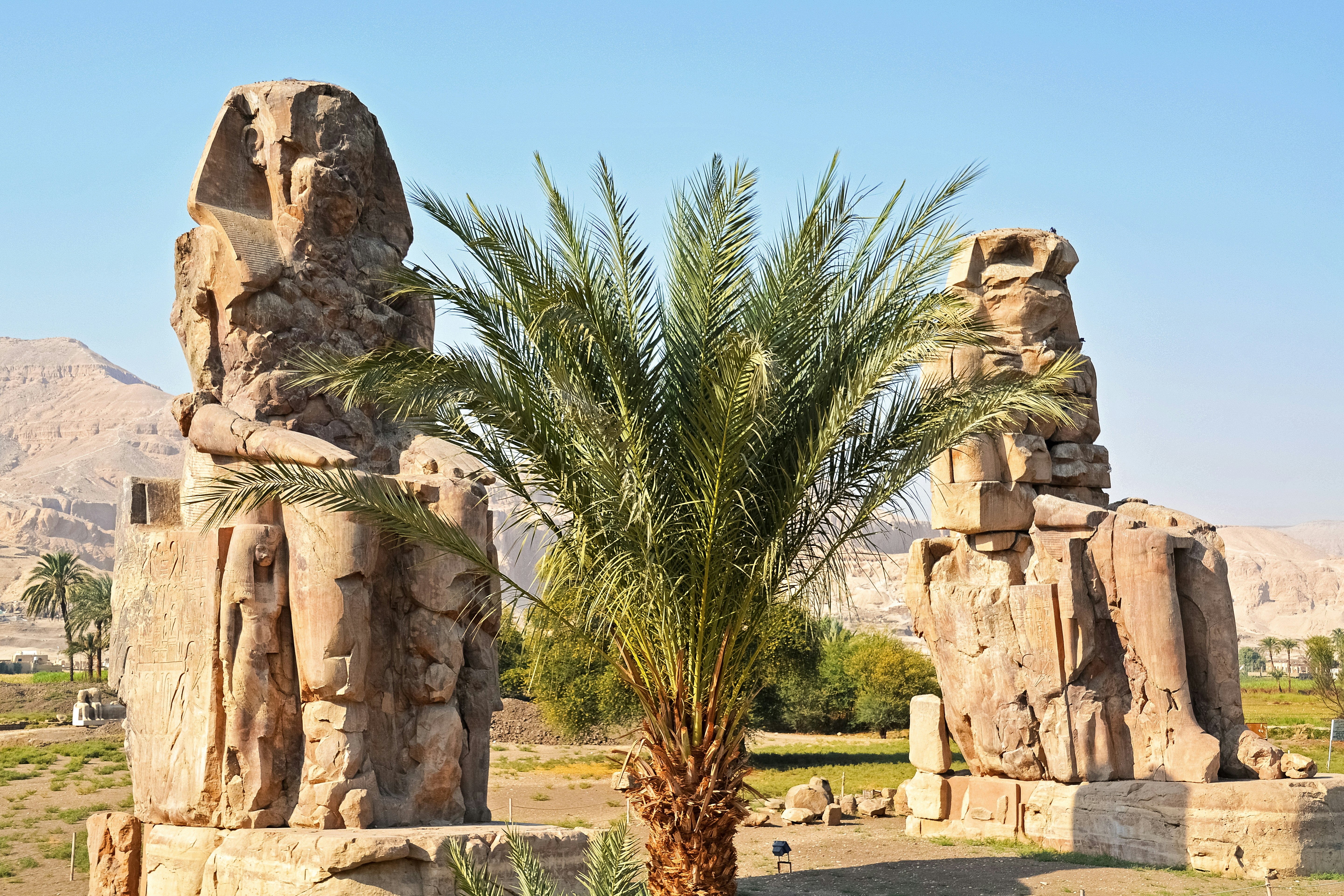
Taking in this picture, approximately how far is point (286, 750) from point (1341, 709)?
25557mm

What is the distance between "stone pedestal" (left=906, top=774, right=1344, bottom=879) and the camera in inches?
386

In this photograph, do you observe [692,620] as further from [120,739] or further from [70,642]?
[70,642]

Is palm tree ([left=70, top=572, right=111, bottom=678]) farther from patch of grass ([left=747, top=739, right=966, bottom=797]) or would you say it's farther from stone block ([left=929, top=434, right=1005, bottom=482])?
stone block ([left=929, top=434, right=1005, bottom=482])

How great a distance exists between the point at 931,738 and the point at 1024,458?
2.81 m

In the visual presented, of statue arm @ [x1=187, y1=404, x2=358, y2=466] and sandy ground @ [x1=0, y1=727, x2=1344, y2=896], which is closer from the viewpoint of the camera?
statue arm @ [x1=187, y1=404, x2=358, y2=466]

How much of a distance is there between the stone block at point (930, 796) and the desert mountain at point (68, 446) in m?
75.6

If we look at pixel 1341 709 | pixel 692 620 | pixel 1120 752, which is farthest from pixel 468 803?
pixel 1341 709

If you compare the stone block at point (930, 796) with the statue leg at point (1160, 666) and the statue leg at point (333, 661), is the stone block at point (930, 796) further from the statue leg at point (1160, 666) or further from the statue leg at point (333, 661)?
the statue leg at point (333, 661)

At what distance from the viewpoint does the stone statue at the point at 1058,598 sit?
34.5ft

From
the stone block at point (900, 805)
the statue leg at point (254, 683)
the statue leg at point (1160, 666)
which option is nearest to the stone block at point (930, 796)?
the stone block at point (900, 805)

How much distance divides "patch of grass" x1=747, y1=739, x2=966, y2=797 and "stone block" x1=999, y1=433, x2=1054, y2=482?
401cm

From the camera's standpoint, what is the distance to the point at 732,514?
6402 millimetres

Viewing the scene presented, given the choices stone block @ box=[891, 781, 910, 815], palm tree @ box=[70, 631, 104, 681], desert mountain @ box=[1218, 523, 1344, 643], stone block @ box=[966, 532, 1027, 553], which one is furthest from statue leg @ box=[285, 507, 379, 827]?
desert mountain @ box=[1218, 523, 1344, 643]

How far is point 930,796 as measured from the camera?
1212 cm
